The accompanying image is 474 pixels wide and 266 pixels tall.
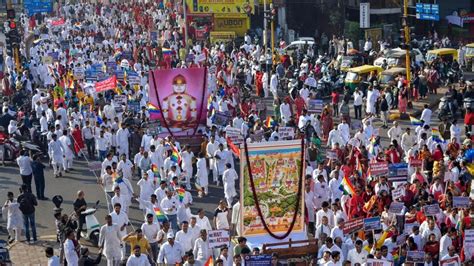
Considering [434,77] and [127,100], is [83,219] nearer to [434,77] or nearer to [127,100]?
[127,100]

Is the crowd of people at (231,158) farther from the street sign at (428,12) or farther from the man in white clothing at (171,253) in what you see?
the street sign at (428,12)

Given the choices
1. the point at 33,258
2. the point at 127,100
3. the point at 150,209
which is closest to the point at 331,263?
the point at 150,209

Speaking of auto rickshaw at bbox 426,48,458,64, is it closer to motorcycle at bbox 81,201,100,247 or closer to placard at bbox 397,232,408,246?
motorcycle at bbox 81,201,100,247

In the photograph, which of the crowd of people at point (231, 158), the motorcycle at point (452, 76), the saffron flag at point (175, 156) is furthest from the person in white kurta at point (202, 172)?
the motorcycle at point (452, 76)

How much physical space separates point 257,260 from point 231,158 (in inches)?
325

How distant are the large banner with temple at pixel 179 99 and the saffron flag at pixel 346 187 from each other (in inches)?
264

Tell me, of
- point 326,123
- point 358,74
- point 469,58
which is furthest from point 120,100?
point 469,58

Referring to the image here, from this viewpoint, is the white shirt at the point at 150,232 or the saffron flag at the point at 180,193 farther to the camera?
the saffron flag at the point at 180,193

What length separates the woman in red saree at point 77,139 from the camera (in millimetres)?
27030

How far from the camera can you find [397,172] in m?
20.3

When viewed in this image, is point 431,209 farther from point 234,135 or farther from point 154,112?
point 154,112

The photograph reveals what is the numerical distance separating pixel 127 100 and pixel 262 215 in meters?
13.1

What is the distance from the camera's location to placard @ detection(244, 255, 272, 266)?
1603 centimetres

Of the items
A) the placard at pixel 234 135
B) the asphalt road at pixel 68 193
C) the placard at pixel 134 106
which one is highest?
the placard at pixel 134 106
